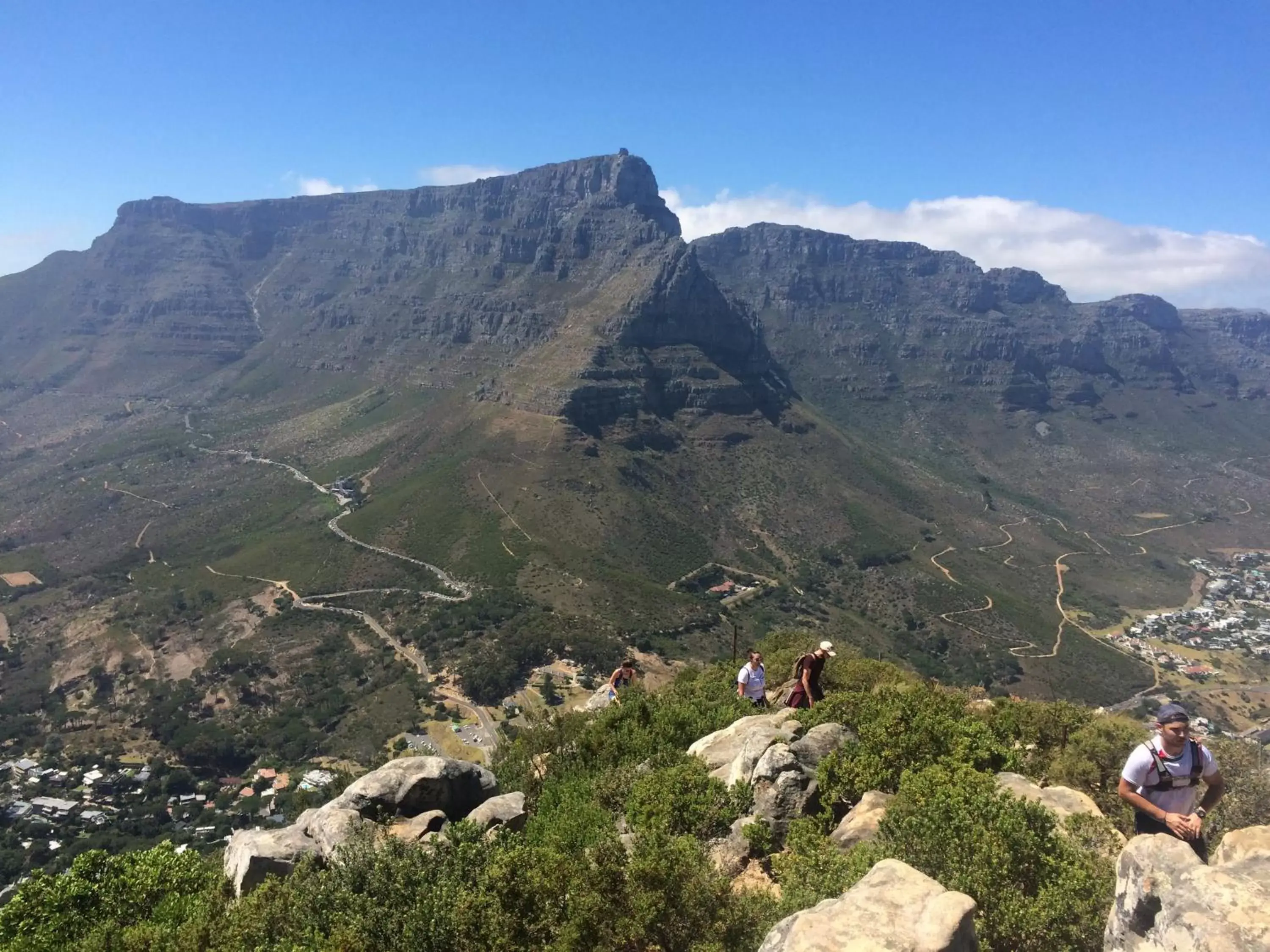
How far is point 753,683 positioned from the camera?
1131 inches

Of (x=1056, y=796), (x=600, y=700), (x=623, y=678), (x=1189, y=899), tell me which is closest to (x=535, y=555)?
(x=600, y=700)

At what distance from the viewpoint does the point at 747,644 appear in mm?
99562

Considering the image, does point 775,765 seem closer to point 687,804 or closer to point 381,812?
point 687,804

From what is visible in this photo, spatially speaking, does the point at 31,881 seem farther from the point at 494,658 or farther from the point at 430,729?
the point at 494,658

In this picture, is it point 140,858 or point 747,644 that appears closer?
point 140,858

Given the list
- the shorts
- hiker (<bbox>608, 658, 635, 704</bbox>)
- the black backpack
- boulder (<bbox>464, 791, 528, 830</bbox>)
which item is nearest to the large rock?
the shorts

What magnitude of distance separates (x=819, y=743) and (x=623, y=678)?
14.7 metres

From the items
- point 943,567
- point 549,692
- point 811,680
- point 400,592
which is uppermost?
point 811,680

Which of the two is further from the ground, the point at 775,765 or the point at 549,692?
the point at 775,765

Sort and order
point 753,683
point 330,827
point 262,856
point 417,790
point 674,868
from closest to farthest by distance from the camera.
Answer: point 674,868
point 262,856
point 330,827
point 417,790
point 753,683

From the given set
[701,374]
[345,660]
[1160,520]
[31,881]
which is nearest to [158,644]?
A: [345,660]

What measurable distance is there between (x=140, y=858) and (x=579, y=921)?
15.0m

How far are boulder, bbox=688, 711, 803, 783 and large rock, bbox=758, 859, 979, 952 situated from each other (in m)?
9.39

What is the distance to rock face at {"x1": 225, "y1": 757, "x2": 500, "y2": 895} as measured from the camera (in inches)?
770
